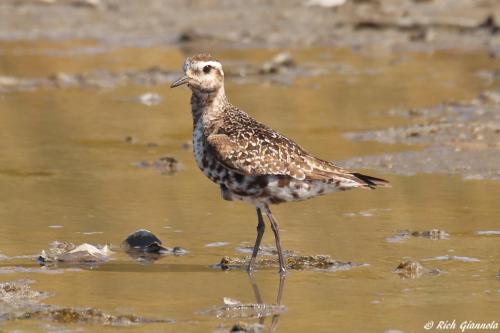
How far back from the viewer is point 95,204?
13211 millimetres

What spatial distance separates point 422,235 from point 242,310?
3121mm

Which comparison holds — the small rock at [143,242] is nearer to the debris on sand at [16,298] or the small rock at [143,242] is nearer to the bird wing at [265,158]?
the bird wing at [265,158]

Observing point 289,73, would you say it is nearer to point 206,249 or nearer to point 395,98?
point 395,98

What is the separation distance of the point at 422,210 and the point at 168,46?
15338mm

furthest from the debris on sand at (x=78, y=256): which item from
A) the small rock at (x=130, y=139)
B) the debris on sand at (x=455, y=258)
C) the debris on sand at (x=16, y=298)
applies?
the small rock at (x=130, y=139)

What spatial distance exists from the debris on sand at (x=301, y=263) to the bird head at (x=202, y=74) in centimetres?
166

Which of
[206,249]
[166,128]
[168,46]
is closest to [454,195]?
[206,249]

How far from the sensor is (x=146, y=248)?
11.2 metres

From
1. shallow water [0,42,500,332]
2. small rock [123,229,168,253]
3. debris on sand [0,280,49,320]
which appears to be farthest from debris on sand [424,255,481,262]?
debris on sand [0,280,49,320]

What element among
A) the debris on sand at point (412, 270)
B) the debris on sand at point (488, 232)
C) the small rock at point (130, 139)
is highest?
the small rock at point (130, 139)

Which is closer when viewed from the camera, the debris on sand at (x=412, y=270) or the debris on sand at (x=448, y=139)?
the debris on sand at (x=412, y=270)

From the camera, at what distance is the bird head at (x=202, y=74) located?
11430 millimetres

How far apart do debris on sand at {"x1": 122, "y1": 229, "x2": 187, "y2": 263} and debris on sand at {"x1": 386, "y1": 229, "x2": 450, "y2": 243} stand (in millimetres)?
1976

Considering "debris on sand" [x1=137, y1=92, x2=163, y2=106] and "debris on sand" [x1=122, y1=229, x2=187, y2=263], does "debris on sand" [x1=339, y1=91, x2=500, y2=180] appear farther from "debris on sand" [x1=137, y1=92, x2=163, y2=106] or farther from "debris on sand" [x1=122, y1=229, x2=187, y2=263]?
"debris on sand" [x1=122, y1=229, x2=187, y2=263]
